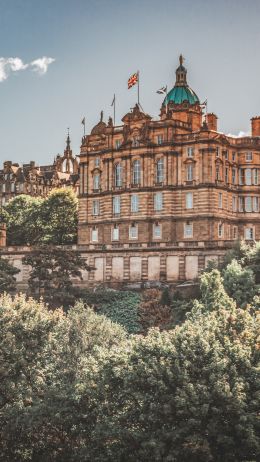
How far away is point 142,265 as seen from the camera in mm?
85312

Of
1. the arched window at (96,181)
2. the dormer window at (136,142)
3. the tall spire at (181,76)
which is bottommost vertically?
the arched window at (96,181)

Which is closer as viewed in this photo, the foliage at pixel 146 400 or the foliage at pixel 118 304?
the foliage at pixel 146 400

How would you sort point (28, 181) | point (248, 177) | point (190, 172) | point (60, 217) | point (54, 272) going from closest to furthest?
point (54, 272), point (190, 172), point (248, 177), point (60, 217), point (28, 181)

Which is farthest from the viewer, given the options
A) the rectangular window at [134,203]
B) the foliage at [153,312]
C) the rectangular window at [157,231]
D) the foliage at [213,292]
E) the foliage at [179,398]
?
the rectangular window at [134,203]

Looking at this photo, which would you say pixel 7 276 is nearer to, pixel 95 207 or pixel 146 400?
pixel 95 207

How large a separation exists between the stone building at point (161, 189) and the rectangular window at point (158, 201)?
0.12 meters

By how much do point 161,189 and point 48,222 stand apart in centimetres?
2385

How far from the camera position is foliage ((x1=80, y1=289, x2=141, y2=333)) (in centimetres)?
7581

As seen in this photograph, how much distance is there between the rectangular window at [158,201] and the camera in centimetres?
9175

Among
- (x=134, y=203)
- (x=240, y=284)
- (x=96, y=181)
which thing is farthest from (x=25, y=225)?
(x=240, y=284)

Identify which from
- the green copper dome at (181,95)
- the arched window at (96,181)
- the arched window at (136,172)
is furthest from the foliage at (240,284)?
the green copper dome at (181,95)

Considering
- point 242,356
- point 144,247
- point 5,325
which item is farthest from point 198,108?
point 242,356

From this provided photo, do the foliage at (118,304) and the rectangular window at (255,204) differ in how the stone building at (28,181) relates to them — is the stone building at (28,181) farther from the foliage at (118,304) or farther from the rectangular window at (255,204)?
the foliage at (118,304)

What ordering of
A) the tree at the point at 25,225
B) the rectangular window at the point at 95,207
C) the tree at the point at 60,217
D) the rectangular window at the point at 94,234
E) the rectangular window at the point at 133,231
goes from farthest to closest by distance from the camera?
1. the tree at the point at 25,225
2. the tree at the point at 60,217
3. the rectangular window at the point at 95,207
4. the rectangular window at the point at 94,234
5. the rectangular window at the point at 133,231
